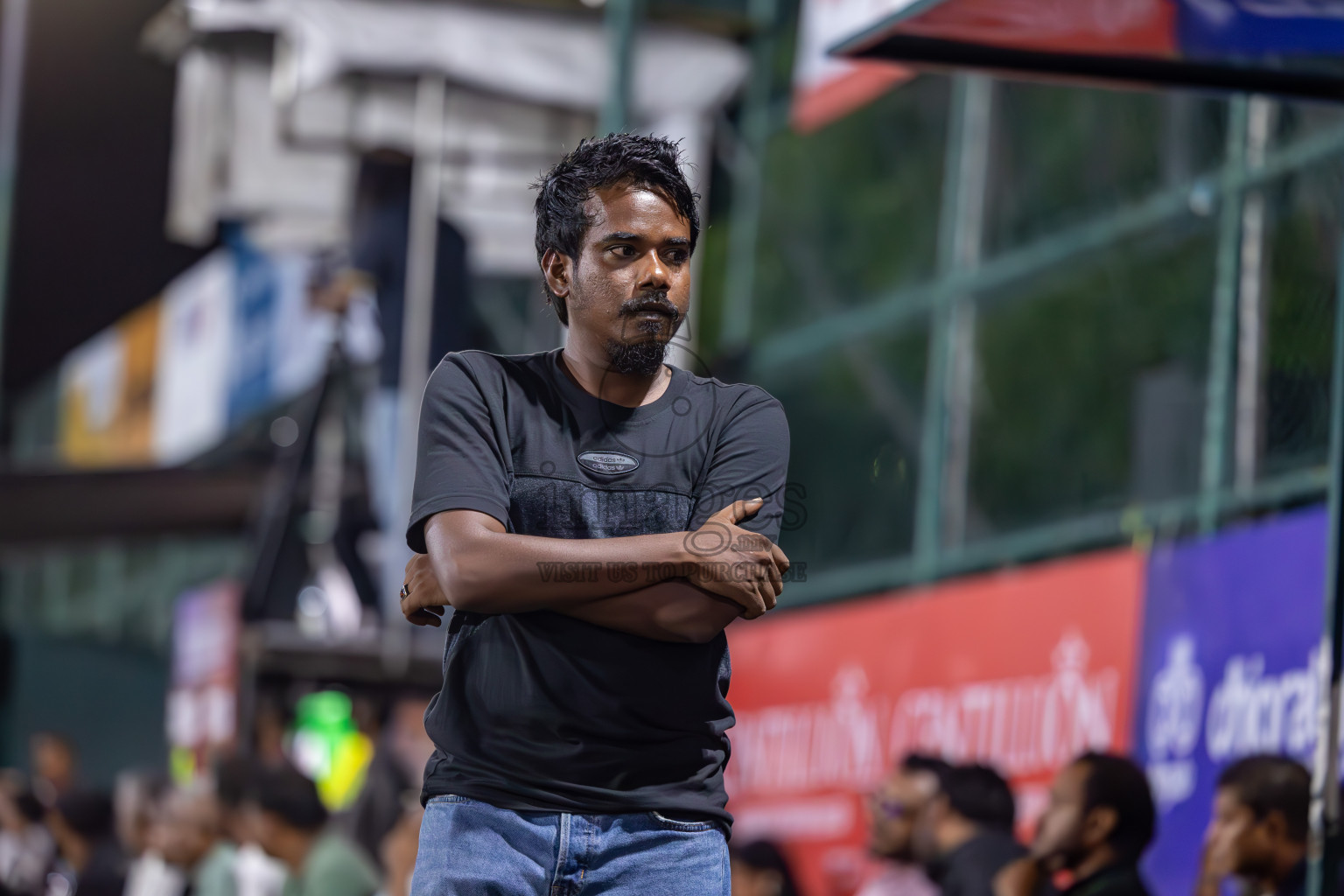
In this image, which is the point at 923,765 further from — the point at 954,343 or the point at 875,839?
the point at 954,343

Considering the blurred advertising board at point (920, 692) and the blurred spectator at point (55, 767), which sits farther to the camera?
the blurred spectator at point (55, 767)

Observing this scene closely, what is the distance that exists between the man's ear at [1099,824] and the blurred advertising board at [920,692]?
1.49 m

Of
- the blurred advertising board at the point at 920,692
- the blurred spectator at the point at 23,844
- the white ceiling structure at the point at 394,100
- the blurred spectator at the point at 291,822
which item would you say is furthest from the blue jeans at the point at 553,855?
the blurred spectator at the point at 23,844

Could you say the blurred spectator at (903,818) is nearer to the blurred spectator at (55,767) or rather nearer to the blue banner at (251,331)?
the blurred spectator at (55,767)

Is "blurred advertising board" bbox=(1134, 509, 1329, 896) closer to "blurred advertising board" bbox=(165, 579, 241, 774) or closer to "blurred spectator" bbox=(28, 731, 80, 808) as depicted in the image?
"blurred advertising board" bbox=(165, 579, 241, 774)

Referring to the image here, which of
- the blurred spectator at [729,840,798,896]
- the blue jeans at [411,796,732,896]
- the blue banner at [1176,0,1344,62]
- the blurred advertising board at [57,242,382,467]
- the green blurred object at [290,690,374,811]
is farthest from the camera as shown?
the blurred advertising board at [57,242,382,467]

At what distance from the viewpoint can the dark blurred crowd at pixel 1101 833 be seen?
5.55 meters

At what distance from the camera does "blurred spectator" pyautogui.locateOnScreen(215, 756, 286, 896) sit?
8656 mm

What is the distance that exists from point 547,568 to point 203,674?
1427 centimetres

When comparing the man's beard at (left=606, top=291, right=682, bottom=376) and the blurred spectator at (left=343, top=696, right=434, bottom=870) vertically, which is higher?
the man's beard at (left=606, top=291, right=682, bottom=376)

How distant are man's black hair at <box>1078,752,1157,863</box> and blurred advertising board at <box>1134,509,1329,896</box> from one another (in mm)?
571

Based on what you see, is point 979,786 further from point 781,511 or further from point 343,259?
point 343,259

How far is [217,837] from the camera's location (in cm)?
991

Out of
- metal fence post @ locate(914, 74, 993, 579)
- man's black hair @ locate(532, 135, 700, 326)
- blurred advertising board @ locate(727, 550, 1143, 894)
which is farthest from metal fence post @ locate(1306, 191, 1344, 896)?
metal fence post @ locate(914, 74, 993, 579)
